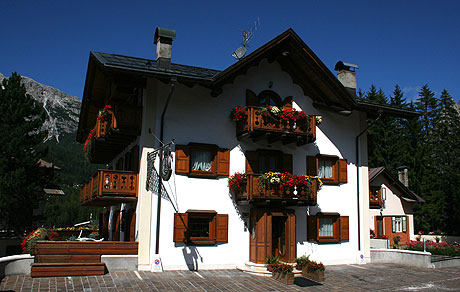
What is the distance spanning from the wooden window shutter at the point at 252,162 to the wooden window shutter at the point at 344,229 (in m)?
4.71

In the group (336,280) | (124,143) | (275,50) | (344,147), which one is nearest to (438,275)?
(336,280)

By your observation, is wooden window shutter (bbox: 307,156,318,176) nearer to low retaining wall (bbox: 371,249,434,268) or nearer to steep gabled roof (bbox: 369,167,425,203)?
low retaining wall (bbox: 371,249,434,268)

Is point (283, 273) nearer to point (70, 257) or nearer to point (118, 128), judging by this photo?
point (70, 257)

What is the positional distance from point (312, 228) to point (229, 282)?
18.5 ft

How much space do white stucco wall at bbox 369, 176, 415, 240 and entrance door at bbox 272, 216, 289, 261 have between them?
56.8 ft

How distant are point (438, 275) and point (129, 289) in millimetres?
11886

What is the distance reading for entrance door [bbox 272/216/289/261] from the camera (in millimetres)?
17609

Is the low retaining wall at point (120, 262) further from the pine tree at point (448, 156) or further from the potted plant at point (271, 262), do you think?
the pine tree at point (448, 156)

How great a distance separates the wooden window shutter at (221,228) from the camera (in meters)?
16.9

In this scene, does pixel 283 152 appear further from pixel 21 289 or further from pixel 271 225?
pixel 21 289

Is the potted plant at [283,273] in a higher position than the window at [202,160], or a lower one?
lower

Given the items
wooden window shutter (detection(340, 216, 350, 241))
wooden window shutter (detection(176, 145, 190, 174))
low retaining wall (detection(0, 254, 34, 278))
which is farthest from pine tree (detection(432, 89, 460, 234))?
low retaining wall (detection(0, 254, 34, 278))

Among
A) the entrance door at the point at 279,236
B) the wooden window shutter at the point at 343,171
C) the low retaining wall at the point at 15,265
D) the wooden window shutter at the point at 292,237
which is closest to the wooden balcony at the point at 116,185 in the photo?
the low retaining wall at the point at 15,265

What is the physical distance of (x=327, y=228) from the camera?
19.3 meters
